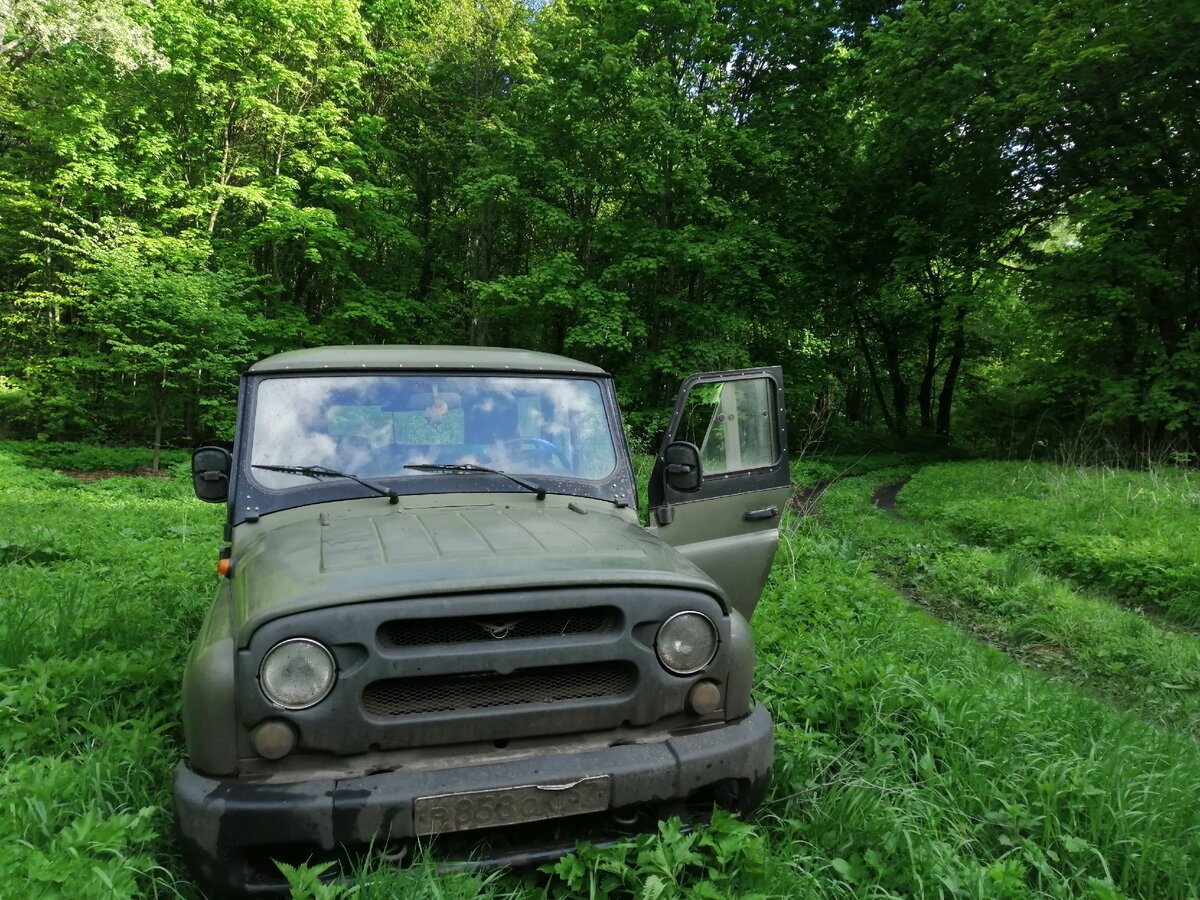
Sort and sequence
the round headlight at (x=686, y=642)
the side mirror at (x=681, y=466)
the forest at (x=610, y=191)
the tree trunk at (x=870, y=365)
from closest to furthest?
1. the round headlight at (x=686, y=642)
2. the side mirror at (x=681, y=466)
3. the forest at (x=610, y=191)
4. the tree trunk at (x=870, y=365)

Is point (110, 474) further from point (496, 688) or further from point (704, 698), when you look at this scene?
point (704, 698)

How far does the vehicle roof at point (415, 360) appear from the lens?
11.2ft

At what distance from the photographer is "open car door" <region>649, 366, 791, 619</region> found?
3.83m

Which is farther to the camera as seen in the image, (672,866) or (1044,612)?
(1044,612)

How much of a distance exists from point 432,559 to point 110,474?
1602 cm

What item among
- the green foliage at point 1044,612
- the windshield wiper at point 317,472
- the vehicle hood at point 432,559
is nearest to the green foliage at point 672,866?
the vehicle hood at point 432,559

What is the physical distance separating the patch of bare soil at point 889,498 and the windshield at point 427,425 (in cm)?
1080

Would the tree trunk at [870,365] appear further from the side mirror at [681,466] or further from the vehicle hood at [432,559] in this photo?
the vehicle hood at [432,559]

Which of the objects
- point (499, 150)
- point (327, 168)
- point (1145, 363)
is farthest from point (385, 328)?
point (1145, 363)

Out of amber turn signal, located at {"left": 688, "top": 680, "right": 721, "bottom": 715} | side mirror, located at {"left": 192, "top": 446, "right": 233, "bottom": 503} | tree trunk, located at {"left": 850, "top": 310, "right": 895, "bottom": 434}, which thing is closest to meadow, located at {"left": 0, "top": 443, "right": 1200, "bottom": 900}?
amber turn signal, located at {"left": 688, "top": 680, "right": 721, "bottom": 715}

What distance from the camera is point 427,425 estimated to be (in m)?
3.38

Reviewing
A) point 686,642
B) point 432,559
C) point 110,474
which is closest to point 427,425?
point 432,559

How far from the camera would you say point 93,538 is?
718cm

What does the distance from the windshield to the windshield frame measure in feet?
0.07
